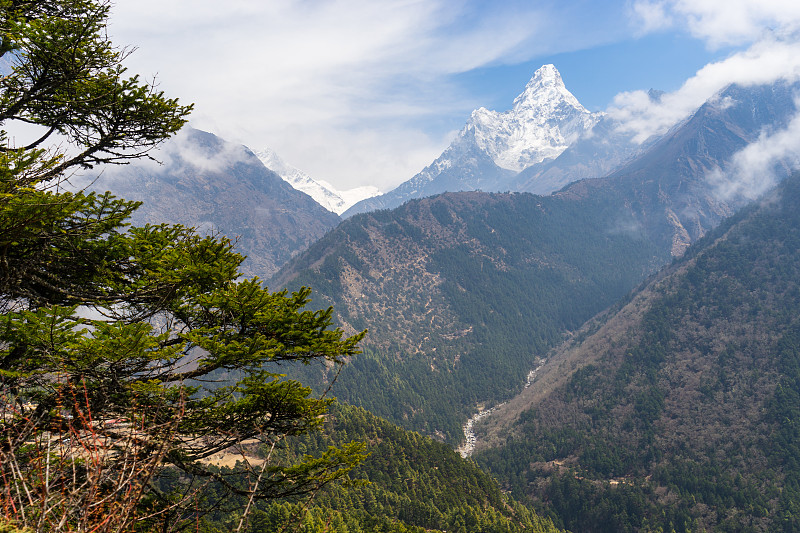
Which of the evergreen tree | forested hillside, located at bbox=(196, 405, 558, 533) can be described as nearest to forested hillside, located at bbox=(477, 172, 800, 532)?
forested hillside, located at bbox=(196, 405, 558, 533)

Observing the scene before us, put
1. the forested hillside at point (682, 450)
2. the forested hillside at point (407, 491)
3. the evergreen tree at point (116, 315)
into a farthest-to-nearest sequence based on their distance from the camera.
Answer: the forested hillside at point (682, 450) → the forested hillside at point (407, 491) → the evergreen tree at point (116, 315)

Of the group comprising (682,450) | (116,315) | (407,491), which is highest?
(116,315)

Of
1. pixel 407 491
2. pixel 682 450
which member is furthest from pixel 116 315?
pixel 682 450

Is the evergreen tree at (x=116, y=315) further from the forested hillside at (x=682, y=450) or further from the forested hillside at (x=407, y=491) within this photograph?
the forested hillside at (x=682, y=450)

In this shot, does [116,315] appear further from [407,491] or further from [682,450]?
[682,450]

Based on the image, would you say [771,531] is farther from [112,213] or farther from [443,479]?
[112,213]

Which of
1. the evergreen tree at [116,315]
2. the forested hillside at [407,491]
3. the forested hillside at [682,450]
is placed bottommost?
the forested hillside at [682,450]

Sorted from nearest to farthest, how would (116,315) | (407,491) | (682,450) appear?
(116,315)
(407,491)
(682,450)

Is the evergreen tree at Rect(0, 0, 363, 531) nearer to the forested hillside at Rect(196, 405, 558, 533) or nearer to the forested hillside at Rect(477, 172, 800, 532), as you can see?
the forested hillside at Rect(196, 405, 558, 533)

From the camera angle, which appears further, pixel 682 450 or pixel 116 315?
pixel 682 450

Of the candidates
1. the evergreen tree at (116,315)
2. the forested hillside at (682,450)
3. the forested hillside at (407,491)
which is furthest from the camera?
the forested hillside at (682,450)

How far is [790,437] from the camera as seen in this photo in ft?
479

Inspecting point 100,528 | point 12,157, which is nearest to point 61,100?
point 12,157

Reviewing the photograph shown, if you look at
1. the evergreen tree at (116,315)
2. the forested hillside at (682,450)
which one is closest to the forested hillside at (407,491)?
the forested hillside at (682,450)
